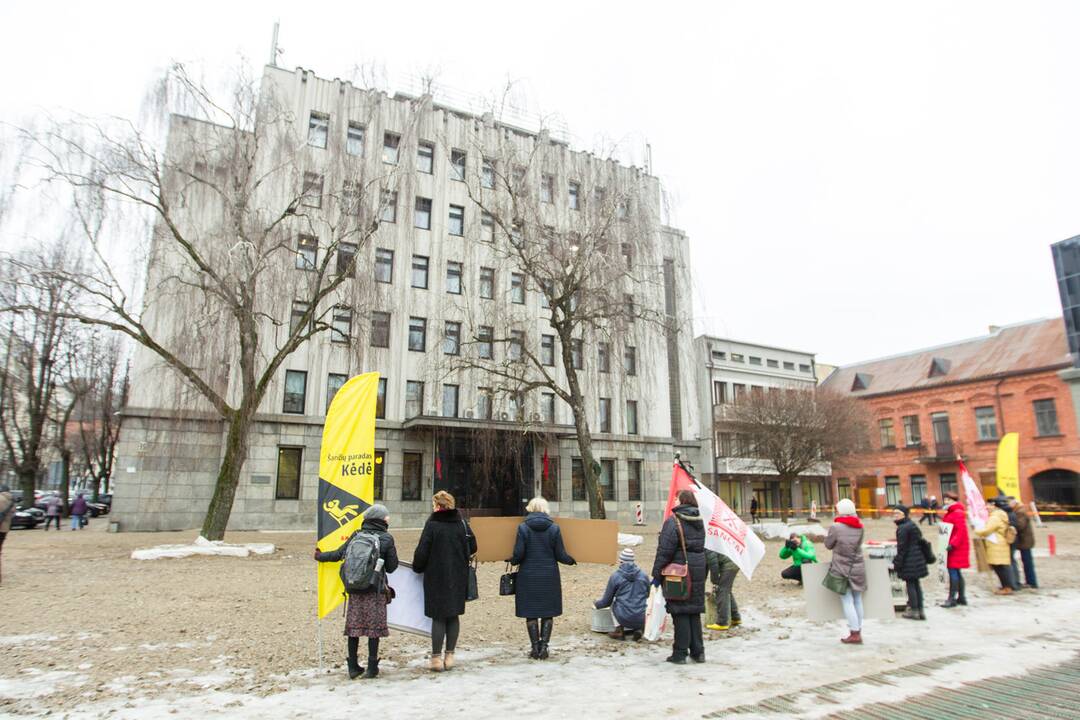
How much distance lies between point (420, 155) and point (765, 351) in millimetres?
31619

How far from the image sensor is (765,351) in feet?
164

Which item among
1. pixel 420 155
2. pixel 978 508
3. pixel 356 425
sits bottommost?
pixel 978 508

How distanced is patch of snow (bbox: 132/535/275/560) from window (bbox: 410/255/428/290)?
51.0 ft

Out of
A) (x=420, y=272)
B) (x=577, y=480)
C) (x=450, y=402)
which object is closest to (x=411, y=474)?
(x=450, y=402)

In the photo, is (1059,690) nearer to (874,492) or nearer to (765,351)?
(765,351)

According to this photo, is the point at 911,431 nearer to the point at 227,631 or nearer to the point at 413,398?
the point at 413,398

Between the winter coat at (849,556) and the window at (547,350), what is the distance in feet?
81.3

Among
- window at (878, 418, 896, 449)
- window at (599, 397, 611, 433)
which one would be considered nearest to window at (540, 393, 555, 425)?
window at (599, 397, 611, 433)

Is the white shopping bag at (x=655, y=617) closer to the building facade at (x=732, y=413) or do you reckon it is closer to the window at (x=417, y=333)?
the window at (x=417, y=333)

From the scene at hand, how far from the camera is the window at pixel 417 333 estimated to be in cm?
2940

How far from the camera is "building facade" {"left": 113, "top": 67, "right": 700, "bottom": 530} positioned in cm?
1978

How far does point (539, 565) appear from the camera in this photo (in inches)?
266

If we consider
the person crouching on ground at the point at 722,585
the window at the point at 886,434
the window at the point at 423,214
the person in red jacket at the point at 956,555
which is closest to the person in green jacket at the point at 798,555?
the person in red jacket at the point at 956,555

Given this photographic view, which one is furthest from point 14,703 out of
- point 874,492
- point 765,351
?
point 874,492
